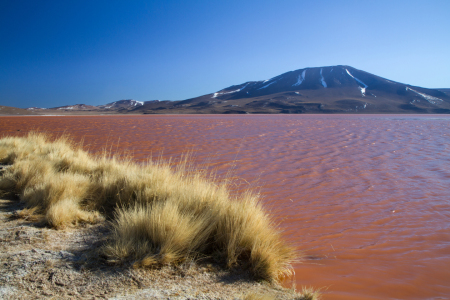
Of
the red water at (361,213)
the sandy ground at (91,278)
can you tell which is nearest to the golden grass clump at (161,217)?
the sandy ground at (91,278)

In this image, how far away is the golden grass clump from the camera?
8.13 feet

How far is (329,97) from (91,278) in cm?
10095

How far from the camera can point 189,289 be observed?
214cm

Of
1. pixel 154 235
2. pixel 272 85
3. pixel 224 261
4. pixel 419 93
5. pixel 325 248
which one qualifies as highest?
pixel 272 85

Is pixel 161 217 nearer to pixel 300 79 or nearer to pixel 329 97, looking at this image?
pixel 329 97

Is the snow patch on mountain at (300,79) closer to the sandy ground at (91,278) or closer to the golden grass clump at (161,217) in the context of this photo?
the golden grass clump at (161,217)

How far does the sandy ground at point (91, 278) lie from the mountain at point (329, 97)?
226ft

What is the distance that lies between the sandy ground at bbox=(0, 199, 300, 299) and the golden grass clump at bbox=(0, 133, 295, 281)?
0.12m

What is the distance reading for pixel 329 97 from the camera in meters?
94.3

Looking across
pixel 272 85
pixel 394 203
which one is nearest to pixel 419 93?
pixel 272 85

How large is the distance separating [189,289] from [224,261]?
1.65 ft

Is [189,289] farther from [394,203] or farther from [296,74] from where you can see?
[296,74]

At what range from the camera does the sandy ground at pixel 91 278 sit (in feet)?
6.66

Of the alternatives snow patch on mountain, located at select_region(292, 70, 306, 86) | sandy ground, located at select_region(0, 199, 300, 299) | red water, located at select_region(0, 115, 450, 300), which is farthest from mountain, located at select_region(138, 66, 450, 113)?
sandy ground, located at select_region(0, 199, 300, 299)
